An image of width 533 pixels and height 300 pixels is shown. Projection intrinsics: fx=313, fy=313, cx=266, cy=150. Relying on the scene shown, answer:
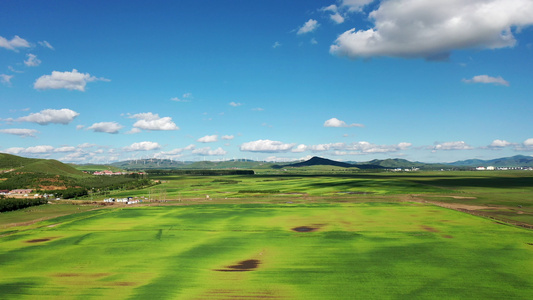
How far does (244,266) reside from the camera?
46.4m

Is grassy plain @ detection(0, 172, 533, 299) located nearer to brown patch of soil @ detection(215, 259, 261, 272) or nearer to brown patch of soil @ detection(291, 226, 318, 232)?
brown patch of soil @ detection(215, 259, 261, 272)

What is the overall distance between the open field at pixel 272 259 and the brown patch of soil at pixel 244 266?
151 mm

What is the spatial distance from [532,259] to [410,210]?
2006 inches

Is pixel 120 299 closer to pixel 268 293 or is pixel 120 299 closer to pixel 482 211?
pixel 268 293

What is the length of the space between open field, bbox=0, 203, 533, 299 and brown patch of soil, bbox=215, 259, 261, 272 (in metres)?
0.15

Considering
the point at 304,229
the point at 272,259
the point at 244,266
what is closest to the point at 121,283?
the point at 244,266

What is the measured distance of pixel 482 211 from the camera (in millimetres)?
96500

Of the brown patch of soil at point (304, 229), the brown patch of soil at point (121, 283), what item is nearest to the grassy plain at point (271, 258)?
the brown patch of soil at point (121, 283)

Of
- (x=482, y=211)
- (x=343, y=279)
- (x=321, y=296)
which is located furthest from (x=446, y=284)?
(x=482, y=211)

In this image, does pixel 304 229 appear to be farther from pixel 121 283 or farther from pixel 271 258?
pixel 121 283

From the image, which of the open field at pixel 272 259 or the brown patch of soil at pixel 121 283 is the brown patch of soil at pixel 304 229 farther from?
the brown patch of soil at pixel 121 283

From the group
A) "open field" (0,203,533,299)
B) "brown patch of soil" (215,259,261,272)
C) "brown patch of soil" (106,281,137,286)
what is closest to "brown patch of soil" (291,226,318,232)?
"open field" (0,203,533,299)

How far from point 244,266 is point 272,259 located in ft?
16.9

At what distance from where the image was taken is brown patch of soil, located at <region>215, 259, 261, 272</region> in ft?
147
